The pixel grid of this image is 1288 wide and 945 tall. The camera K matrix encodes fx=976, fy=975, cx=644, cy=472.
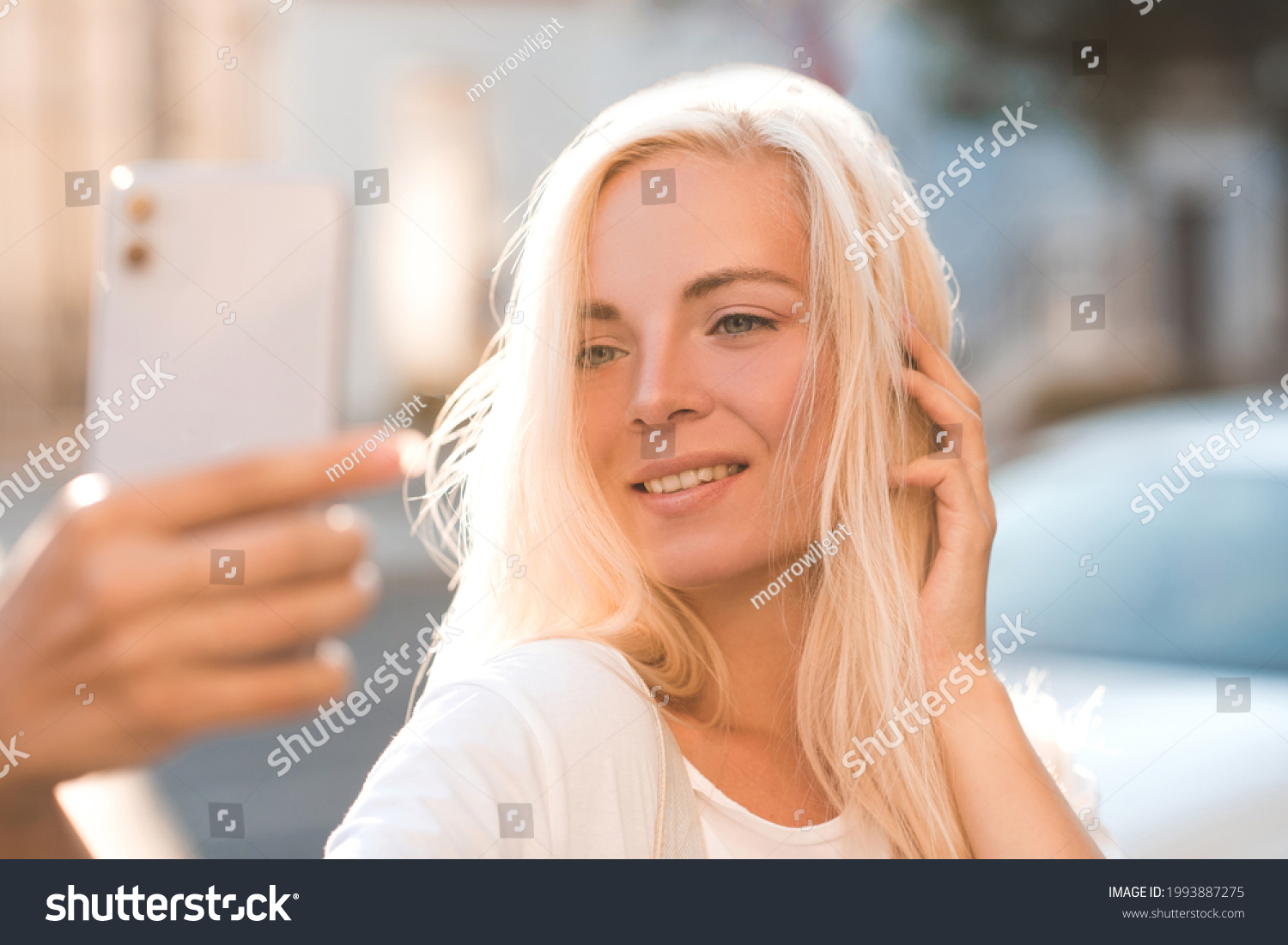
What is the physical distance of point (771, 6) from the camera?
1789mm

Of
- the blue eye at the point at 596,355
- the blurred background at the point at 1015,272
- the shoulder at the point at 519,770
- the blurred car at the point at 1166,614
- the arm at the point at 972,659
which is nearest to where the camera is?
the shoulder at the point at 519,770

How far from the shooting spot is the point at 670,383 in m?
Result: 1.24

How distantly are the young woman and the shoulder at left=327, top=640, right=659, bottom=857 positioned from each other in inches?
2.6

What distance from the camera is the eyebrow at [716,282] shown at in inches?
48.8

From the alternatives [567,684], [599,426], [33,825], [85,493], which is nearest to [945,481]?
[599,426]

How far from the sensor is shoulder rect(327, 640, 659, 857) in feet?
3.00

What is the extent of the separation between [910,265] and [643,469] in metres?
0.49

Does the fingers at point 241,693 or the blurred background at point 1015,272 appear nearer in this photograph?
the fingers at point 241,693

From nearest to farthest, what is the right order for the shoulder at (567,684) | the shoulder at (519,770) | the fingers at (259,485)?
the fingers at (259,485) → the shoulder at (519,770) → the shoulder at (567,684)

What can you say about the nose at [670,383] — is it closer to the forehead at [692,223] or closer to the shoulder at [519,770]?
the forehead at [692,223]

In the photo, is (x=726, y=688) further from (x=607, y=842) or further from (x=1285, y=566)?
(x=1285, y=566)

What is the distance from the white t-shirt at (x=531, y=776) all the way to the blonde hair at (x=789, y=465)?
0.16 metres

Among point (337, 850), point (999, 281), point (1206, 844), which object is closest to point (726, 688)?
point (337, 850)

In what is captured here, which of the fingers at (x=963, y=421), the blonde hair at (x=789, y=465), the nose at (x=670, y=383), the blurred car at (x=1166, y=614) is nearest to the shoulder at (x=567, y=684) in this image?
the blonde hair at (x=789, y=465)
